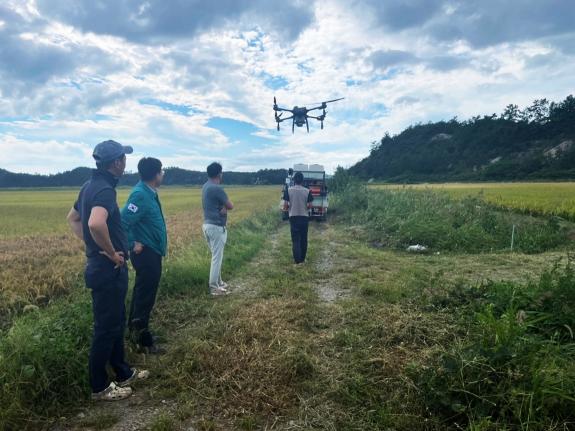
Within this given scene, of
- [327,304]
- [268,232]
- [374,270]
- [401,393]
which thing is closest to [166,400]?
[401,393]

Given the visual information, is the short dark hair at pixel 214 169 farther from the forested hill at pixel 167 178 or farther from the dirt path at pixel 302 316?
the forested hill at pixel 167 178

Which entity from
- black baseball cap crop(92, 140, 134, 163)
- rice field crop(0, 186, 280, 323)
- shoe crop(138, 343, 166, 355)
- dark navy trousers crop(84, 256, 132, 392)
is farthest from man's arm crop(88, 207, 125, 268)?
rice field crop(0, 186, 280, 323)

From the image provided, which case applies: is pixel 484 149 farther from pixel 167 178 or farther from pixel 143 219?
pixel 143 219

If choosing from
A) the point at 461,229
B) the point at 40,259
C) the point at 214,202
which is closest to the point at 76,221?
the point at 214,202

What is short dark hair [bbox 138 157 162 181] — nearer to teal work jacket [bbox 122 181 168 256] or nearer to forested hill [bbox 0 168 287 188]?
teal work jacket [bbox 122 181 168 256]

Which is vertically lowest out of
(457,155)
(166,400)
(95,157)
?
(166,400)

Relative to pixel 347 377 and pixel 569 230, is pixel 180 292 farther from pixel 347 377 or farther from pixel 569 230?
pixel 569 230

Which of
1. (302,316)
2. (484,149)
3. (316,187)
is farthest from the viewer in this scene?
(484,149)
